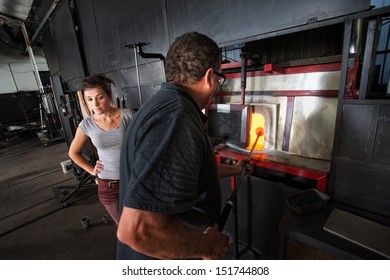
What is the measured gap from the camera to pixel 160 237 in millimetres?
530

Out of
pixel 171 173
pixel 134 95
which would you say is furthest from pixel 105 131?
pixel 134 95

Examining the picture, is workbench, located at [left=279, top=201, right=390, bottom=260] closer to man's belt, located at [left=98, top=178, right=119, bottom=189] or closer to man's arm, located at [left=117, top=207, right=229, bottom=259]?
man's arm, located at [left=117, top=207, right=229, bottom=259]

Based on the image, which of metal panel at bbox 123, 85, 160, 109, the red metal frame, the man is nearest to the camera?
the man

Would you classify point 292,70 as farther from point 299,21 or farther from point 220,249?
point 220,249

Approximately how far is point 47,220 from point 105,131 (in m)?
1.81

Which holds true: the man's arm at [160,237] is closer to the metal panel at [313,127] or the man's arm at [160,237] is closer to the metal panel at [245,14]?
the metal panel at [313,127]

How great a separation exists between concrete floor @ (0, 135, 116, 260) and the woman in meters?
0.78

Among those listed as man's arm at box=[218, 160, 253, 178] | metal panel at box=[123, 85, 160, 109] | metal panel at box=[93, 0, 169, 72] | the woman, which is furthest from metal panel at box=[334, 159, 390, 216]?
metal panel at box=[123, 85, 160, 109]

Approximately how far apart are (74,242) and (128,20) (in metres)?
2.26

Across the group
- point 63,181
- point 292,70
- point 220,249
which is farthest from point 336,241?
point 63,181

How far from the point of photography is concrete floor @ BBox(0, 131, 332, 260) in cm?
184

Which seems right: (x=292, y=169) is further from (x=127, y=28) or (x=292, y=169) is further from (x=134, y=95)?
(x=127, y=28)
